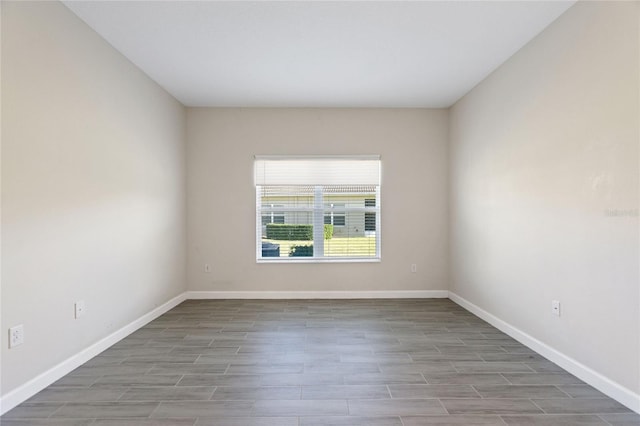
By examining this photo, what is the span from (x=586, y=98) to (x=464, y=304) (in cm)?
274

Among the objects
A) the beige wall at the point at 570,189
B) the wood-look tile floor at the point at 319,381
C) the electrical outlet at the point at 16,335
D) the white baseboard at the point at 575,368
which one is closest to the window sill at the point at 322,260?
the wood-look tile floor at the point at 319,381

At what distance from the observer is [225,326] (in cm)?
360

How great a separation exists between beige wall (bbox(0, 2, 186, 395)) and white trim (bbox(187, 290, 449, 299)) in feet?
3.32

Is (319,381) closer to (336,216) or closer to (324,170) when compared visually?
(336,216)

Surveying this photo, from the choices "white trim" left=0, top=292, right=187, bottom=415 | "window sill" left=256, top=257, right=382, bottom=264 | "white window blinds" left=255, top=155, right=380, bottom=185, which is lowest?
"white trim" left=0, top=292, right=187, bottom=415

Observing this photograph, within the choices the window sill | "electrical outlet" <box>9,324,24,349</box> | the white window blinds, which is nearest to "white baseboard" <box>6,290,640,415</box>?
"electrical outlet" <box>9,324,24,349</box>

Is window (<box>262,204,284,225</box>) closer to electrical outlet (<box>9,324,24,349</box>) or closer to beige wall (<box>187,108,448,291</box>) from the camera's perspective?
beige wall (<box>187,108,448,291</box>)

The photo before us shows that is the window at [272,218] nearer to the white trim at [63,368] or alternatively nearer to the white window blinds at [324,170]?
the white window blinds at [324,170]

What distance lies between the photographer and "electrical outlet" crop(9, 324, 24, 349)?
2.06 meters

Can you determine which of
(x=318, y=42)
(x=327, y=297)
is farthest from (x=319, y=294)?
(x=318, y=42)

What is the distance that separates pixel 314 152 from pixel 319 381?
3.14 meters

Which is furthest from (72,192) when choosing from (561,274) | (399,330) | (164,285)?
(561,274)

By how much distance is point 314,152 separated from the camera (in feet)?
15.7

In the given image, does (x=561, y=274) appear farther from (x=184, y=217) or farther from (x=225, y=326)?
(x=184, y=217)
